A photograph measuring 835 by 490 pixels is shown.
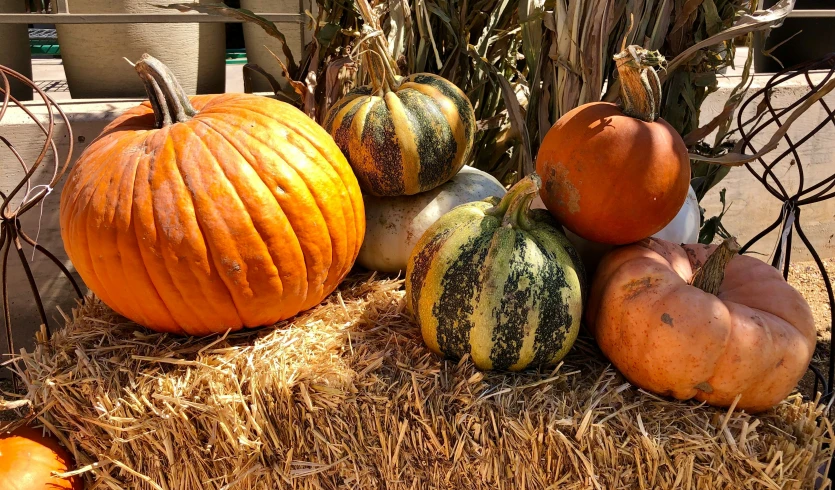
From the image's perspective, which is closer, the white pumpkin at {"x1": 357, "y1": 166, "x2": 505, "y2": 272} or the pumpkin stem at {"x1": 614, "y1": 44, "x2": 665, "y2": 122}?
the pumpkin stem at {"x1": 614, "y1": 44, "x2": 665, "y2": 122}

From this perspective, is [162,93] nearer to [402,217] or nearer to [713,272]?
[402,217]

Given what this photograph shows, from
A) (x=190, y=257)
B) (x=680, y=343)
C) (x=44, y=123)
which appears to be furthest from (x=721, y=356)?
(x=44, y=123)

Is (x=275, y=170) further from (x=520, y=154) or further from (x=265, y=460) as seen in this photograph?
(x=520, y=154)

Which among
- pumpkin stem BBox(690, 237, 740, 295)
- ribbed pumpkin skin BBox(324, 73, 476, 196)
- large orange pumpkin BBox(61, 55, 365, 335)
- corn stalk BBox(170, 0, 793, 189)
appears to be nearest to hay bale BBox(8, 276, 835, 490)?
large orange pumpkin BBox(61, 55, 365, 335)

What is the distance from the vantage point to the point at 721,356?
4.52 feet

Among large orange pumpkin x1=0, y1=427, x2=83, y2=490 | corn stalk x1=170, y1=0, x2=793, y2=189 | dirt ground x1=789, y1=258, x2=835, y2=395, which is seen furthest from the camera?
dirt ground x1=789, y1=258, x2=835, y2=395

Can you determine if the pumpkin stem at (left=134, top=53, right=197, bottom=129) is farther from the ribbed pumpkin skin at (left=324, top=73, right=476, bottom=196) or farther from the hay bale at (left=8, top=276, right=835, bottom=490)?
the hay bale at (left=8, top=276, right=835, bottom=490)

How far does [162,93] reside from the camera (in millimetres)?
1676

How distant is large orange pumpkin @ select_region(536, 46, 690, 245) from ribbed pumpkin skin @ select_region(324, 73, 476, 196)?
43 centimetres

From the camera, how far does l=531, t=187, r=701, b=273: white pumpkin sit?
1827 millimetres

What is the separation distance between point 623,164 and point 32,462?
1.71 meters

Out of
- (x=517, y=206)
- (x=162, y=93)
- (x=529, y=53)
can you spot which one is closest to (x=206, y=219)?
(x=162, y=93)

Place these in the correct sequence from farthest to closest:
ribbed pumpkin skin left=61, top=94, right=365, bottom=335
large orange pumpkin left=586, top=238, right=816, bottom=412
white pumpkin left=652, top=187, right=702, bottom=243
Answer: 1. white pumpkin left=652, top=187, right=702, bottom=243
2. ribbed pumpkin skin left=61, top=94, right=365, bottom=335
3. large orange pumpkin left=586, top=238, right=816, bottom=412

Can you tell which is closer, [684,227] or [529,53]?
[684,227]
